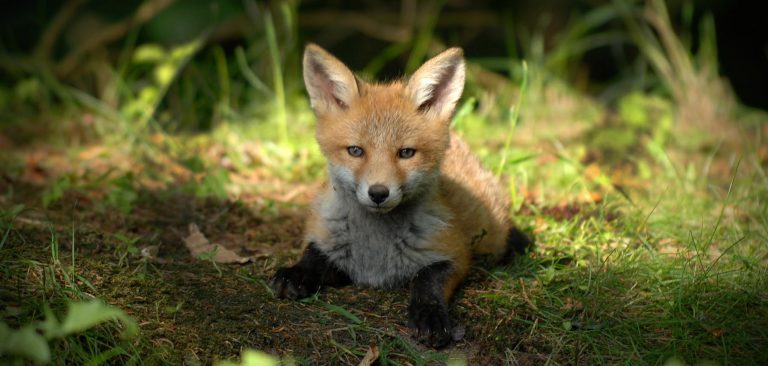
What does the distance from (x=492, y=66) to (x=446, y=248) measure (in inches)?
186

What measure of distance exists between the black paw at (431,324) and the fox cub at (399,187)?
60mm

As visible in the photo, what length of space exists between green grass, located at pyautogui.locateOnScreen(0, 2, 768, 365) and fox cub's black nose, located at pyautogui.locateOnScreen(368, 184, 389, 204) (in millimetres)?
508

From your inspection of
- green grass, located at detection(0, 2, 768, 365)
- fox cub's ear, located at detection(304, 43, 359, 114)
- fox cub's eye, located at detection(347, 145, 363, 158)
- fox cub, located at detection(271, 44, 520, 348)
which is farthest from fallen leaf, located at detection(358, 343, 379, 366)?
fox cub's ear, located at detection(304, 43, 359, 114)

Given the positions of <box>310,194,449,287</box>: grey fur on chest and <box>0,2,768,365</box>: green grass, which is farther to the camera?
<box>310,194,449,287</box>: grey fur on chest

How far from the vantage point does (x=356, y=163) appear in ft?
10.0

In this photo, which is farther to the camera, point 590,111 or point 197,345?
point 590,111

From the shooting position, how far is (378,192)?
2891mm

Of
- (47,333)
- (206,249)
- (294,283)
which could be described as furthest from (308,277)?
(47,333)

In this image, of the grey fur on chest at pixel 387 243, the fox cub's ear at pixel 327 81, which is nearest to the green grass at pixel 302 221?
the grey fur on chest at pixel 387 243

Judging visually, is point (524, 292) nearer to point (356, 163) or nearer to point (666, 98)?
point (356, 163)

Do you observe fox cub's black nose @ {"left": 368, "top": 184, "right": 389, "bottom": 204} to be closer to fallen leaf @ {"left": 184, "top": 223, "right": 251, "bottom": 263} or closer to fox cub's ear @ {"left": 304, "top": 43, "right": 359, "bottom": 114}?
fox cub's ear @ {"left": 304, "top": 43, "right": 359, "bottom": 114}

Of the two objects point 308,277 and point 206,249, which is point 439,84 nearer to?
point 308,277

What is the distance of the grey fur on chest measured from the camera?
327 centimetres

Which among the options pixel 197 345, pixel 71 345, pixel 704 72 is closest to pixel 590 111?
pixel 704 72
